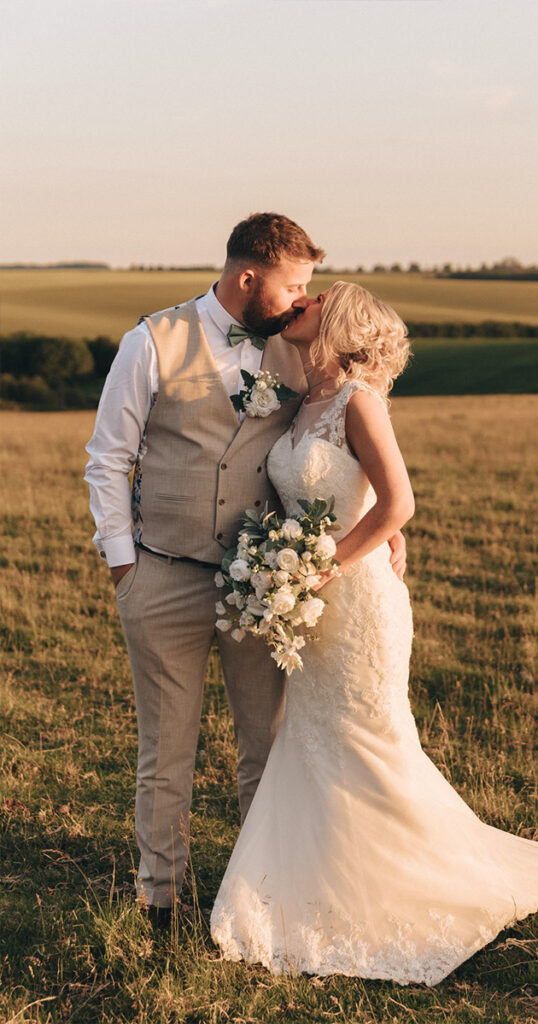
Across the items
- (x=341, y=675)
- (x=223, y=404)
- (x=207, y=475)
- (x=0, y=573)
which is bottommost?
(x=0, y=573)

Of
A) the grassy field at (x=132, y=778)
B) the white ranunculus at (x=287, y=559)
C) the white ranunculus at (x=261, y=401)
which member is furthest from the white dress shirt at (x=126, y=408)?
the grassy field at (x=132, y=778)

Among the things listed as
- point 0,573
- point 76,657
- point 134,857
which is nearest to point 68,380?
point 0,573

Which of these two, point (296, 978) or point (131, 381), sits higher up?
point (131, 381)

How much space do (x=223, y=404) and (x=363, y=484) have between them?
72 cm

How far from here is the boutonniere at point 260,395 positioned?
3982 mm

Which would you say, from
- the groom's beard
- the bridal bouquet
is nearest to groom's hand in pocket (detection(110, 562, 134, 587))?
the bridal bouquet

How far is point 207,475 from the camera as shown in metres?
4.01

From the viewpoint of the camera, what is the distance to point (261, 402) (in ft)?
13.1

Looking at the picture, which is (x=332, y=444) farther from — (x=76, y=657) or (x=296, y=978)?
(x=76, y=657)

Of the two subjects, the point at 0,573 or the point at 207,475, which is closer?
the point at 207,475

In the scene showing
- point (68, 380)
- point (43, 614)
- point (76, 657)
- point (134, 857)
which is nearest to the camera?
point (134, 857)

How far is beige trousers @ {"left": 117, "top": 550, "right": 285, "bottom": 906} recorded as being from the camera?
4.11m

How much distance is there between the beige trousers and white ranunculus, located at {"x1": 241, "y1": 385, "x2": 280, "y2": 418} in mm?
750

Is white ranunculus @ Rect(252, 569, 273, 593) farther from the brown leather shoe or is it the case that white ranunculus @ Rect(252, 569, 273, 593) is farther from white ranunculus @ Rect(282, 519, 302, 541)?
the brown leather shoe
